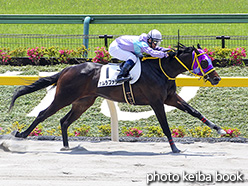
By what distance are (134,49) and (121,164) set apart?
5.71 feet

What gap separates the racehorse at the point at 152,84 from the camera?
263 inches

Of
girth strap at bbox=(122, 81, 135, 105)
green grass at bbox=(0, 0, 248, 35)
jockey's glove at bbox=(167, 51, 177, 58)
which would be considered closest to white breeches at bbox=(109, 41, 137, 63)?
girth strap at bbox=(122, 81, 135, 105)

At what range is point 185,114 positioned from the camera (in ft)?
28.9

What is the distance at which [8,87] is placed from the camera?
979 cm

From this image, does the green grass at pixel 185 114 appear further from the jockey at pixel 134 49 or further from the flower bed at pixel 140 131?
the jockey at pixel 134 49

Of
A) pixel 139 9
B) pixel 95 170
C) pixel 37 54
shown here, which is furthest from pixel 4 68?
pixel 139 9

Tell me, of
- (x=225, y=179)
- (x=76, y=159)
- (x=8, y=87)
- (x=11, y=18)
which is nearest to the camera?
(x=225, y=179)

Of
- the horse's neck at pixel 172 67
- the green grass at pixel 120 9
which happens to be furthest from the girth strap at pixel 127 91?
the green grass at pixel 120 9

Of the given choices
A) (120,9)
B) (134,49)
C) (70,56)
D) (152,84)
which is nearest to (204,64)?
(152,84)

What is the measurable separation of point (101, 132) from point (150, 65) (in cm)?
167

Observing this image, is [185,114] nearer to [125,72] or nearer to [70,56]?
[125,72]

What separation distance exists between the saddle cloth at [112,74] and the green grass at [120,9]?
8054 millimetres

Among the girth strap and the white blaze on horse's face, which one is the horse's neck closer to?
the white blaze on horse's face

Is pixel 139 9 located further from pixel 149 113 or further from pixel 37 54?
pixel 149 113
